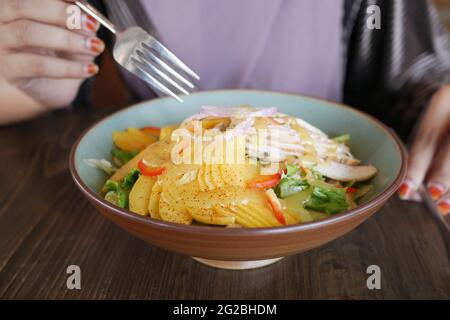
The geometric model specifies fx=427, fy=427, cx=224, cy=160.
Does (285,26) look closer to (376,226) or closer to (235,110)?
(235,110)

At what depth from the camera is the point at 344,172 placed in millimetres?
869

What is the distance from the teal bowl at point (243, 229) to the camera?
62 cm

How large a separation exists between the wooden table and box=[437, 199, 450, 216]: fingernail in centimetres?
3

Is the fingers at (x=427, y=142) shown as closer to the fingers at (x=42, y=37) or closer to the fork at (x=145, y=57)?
the fork at (x=145, y=57)

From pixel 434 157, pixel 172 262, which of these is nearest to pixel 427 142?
pixel 434 157

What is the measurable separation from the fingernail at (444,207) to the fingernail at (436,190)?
19 millimetres

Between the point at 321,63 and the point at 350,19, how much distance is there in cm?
18

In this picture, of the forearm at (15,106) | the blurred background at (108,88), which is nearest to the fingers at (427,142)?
the forearm at (15,106)

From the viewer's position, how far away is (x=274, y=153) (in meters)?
0.82

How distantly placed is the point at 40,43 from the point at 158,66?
12.4 inches

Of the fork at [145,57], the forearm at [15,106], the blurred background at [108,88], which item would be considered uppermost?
the fork at [145,57]

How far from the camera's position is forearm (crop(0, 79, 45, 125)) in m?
1.22

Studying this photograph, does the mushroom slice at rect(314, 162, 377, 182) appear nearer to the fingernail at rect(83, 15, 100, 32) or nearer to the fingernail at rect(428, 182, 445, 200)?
the fingernail at rect(428, 182, 445, 200)

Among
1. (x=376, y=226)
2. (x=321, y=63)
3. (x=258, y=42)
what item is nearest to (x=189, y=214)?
(x=376, y=226)
